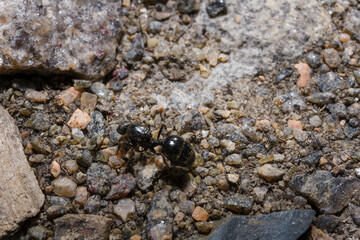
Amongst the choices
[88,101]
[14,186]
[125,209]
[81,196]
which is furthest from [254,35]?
[14,186]

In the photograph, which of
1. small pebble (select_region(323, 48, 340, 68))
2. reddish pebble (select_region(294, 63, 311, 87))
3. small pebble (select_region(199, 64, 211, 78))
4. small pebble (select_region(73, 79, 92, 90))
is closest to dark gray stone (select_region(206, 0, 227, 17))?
small pebble (select_region(199, 64, 211, 78))

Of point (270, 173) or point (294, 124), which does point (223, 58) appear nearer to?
point (294, 124)

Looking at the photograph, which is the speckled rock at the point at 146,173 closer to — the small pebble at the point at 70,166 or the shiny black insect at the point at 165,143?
the shiny black insect at the point at 165,143

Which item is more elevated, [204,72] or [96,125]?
[204,72]

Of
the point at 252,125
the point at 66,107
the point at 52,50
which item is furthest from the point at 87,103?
the point at 252,125

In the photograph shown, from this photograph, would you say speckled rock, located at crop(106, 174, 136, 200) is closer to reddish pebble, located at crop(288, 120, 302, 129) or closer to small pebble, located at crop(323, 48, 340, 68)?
reddish pebble, located at crop(288, 120, 302, 129)

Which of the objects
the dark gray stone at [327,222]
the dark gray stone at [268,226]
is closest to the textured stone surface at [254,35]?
the dark gray stone at [268,226]

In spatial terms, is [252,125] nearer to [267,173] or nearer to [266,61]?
[267,173]
